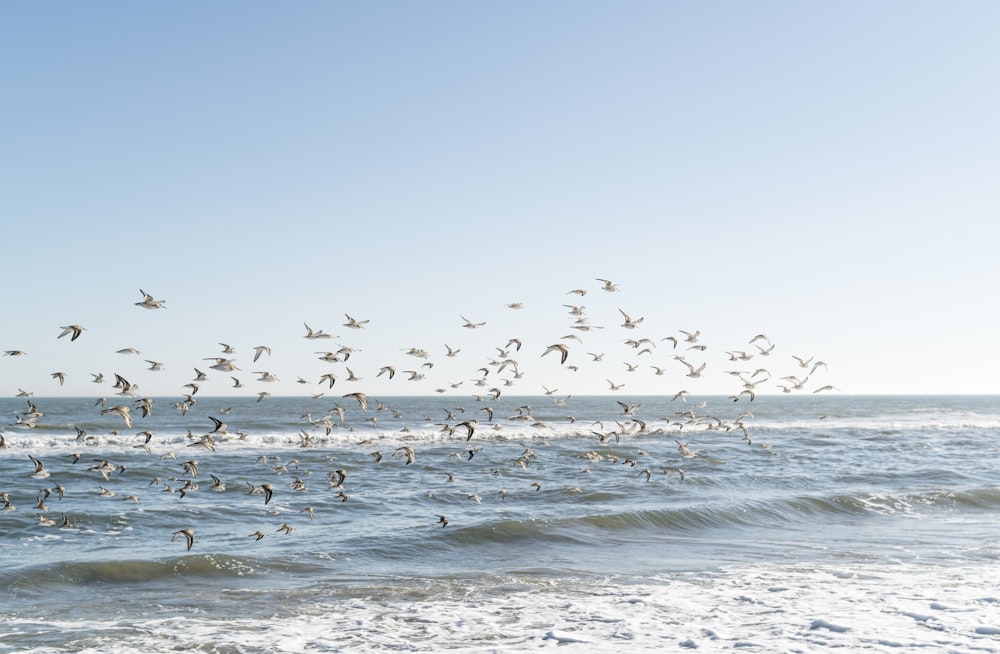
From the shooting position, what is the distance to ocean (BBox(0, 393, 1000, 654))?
1140 centimetres

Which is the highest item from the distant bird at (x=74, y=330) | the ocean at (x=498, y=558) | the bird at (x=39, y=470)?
the distant bird at (x=74, y=330)

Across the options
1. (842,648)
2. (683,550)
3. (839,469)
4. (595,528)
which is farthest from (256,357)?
(839,469)

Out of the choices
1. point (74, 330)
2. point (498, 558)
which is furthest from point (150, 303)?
point (498, 558)

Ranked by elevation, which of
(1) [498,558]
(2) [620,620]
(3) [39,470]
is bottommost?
(1) [498,558]

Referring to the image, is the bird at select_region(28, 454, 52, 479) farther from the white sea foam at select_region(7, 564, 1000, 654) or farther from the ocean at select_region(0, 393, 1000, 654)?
the white sea foam at select_region(7, 564, 1000, 654)

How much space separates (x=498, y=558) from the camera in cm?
1734

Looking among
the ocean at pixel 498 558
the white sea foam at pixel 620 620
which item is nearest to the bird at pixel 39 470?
the ocean at pixel 498 558

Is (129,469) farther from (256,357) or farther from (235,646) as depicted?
(235,646)

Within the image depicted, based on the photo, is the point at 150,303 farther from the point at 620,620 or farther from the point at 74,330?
the point at 620,620

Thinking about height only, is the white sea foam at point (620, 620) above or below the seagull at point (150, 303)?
below

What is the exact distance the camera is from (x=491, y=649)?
10.7 meters

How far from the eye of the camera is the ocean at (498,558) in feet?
37.4

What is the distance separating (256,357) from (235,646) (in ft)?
30.8

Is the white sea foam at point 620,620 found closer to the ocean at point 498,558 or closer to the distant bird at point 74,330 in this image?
the ocean at point 498,558
